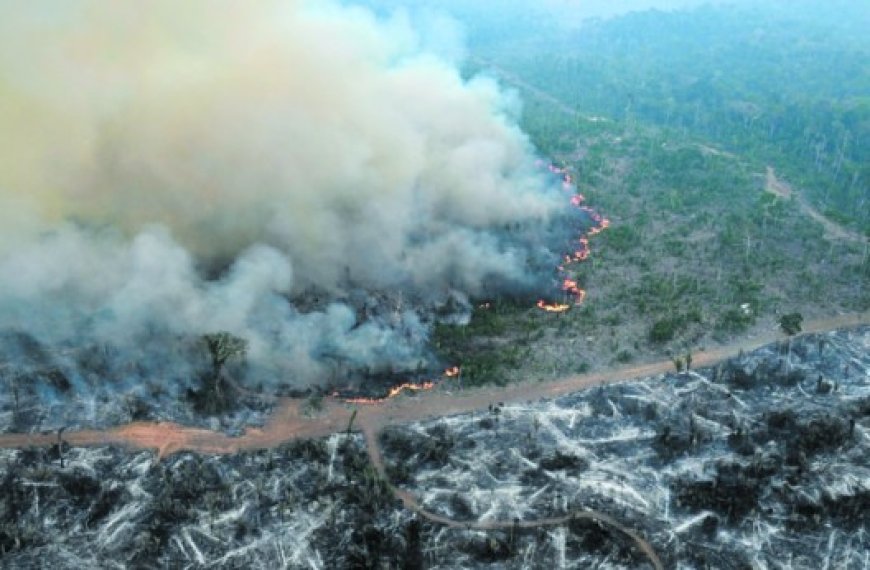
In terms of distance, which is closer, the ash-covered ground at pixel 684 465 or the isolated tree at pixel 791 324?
the ash-covered ground at pixel 684 465

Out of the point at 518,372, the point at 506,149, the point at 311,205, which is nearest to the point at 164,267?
the point at 311,205

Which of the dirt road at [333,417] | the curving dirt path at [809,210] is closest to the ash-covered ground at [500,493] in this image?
the dirt road at [333,417]

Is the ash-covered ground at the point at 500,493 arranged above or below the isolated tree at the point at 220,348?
below

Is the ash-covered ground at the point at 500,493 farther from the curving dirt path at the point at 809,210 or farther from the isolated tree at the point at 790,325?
the curving dirt path at the point at 809,210

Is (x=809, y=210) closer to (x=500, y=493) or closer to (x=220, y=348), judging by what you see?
(x=500, y=493)

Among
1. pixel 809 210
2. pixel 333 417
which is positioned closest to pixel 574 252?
pixel 809 210

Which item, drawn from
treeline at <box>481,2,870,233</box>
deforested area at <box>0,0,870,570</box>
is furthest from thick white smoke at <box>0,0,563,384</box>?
treeline at <box>481,2,870,233</box>

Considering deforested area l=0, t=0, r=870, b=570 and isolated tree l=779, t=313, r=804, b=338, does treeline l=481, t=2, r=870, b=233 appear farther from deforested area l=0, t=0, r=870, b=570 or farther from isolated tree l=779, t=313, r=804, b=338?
isolated tree l=779, t=313, r=804, b=338
